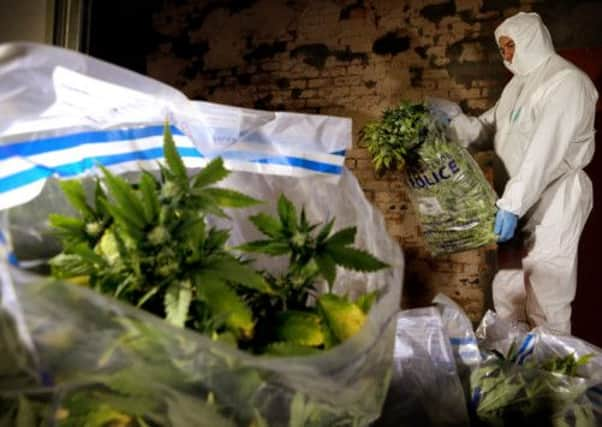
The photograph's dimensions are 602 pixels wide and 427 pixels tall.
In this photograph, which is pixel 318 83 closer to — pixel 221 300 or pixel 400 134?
pixel 400 134

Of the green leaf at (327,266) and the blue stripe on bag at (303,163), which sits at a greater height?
the blue stripe on bag at (303,163)

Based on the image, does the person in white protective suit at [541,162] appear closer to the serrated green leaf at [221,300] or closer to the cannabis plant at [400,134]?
the cannabis plant at [400,134]

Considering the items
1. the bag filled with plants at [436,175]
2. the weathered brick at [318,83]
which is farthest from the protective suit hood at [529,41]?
the weathered brick at [318,83]

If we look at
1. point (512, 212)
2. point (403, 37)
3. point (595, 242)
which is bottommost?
point (595, 242)

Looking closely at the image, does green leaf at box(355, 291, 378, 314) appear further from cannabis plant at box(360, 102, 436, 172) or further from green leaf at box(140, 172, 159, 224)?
cannabis plant at box(360, 102, 436, 172)

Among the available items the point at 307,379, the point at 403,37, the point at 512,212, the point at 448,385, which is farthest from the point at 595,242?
the point at 307,379

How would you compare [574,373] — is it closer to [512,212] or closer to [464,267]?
[512,212]

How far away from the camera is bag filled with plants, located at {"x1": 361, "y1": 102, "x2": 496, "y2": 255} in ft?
5.43

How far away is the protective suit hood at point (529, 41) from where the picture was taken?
81.4 inches

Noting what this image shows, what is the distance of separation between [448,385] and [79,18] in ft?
5.87

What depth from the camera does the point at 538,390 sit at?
38.3 inches

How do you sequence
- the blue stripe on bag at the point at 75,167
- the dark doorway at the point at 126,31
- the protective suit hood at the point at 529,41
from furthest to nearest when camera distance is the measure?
the dark doorway at the point at 126,31 → the protective suit hood at the point at 529,41 → the blue stripe on bag at the point at 75,167

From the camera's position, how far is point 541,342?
1.15m

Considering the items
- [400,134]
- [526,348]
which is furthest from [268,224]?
[400,134]
